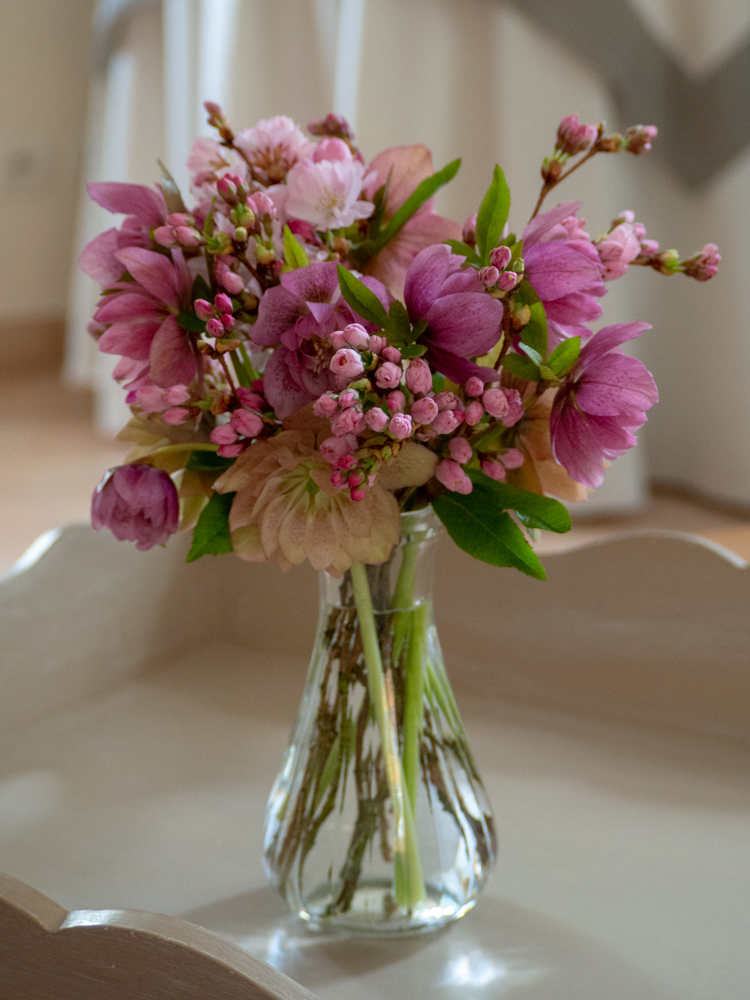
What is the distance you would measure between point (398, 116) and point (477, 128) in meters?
0.11

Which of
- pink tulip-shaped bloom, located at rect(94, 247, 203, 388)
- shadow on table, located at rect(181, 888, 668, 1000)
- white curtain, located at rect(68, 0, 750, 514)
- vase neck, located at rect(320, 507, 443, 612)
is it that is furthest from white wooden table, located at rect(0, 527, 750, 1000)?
white curtain, located at rect(68, 0, 750, 514)

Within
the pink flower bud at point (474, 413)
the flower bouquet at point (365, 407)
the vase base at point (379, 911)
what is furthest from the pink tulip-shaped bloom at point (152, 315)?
the vase base at point (379, 911)

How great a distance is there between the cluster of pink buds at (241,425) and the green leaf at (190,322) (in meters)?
0.03

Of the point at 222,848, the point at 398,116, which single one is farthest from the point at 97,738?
the point at 398,116

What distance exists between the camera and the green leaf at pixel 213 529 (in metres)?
0.39

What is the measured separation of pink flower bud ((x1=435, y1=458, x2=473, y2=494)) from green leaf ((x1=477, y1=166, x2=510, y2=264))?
2.8 inches

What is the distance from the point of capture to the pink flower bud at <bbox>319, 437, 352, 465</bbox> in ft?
1.11

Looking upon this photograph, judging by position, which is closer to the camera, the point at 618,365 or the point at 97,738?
the point at 618,365

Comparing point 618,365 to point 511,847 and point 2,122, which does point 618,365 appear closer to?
point 511,847

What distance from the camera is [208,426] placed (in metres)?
0.40

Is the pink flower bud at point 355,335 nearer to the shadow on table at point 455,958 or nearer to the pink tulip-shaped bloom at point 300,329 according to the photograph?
the pink tulip-shaped bloom at point 300,329

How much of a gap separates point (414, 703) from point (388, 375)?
159 millimetres

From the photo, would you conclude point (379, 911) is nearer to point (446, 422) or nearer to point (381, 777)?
point (381, 777)

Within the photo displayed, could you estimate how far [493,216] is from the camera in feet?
1.17
